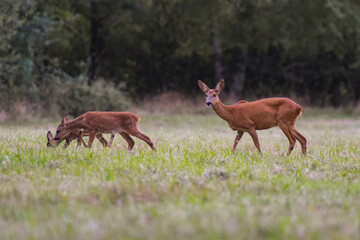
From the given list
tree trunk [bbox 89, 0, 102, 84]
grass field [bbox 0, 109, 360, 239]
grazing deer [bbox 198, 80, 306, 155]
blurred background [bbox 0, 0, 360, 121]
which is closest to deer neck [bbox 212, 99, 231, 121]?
grazing deer [bbox 198, 80, 306, 155]

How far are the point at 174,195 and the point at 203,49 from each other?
25.2 meters

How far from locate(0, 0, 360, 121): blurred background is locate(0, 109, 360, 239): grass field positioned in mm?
16675

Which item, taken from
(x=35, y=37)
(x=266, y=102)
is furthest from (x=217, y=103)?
(x=35, y=37)

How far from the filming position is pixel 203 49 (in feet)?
98.0

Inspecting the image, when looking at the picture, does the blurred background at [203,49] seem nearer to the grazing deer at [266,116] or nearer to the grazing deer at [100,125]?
the grazing deer at [100,125]

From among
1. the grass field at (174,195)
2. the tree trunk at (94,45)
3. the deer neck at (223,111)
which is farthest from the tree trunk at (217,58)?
the grass field at (174,195)

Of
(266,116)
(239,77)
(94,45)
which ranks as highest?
(94,45)

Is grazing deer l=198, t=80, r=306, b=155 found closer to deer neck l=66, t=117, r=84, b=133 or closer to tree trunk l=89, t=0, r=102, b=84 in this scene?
deer neck l=66, t=117, r=84, b=133

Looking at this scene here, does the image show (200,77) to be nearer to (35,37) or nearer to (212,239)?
(35,37)

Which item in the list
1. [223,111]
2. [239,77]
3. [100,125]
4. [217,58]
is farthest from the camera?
[239,77]

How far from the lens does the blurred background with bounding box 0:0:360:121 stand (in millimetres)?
26891

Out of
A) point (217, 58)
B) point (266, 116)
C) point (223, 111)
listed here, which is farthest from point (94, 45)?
point (266, 116)

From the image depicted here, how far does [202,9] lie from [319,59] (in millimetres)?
7197

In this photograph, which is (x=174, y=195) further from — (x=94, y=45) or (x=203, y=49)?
(x=203, y=49)
